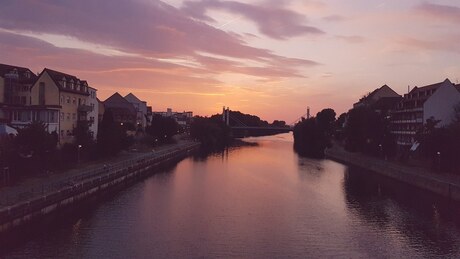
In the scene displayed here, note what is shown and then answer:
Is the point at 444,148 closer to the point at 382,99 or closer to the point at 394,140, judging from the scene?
the point at 394,140

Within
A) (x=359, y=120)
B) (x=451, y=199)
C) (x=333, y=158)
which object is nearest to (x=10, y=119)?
(x=451, y=199)

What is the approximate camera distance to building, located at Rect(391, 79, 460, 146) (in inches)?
1781

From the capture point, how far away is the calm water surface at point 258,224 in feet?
59.3

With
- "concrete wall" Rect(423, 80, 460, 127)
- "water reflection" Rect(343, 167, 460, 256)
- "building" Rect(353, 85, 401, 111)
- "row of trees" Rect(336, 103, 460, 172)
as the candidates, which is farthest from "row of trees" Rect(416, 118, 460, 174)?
"building" Rect(353, 85, 401, 111)

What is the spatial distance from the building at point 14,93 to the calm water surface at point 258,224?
1092 cm

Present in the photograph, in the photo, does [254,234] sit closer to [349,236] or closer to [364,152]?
[349,236]

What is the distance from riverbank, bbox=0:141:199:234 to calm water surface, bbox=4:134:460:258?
1021 mm

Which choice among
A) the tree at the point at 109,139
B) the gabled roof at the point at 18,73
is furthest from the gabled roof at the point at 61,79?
the tree at the point at 109,139

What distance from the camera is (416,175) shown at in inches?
1284

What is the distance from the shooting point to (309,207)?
88.3ft

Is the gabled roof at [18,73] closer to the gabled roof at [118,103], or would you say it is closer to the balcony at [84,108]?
the balcony at [84,108]

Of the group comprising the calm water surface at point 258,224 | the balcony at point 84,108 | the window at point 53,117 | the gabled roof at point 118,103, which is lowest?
the calm water surface at point 258,224

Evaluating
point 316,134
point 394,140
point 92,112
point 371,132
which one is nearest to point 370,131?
point 371,132

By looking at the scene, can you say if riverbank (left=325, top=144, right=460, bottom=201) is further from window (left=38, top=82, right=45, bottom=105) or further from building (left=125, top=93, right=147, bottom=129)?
building (left=125, top=93, right=147, bottom=129)
